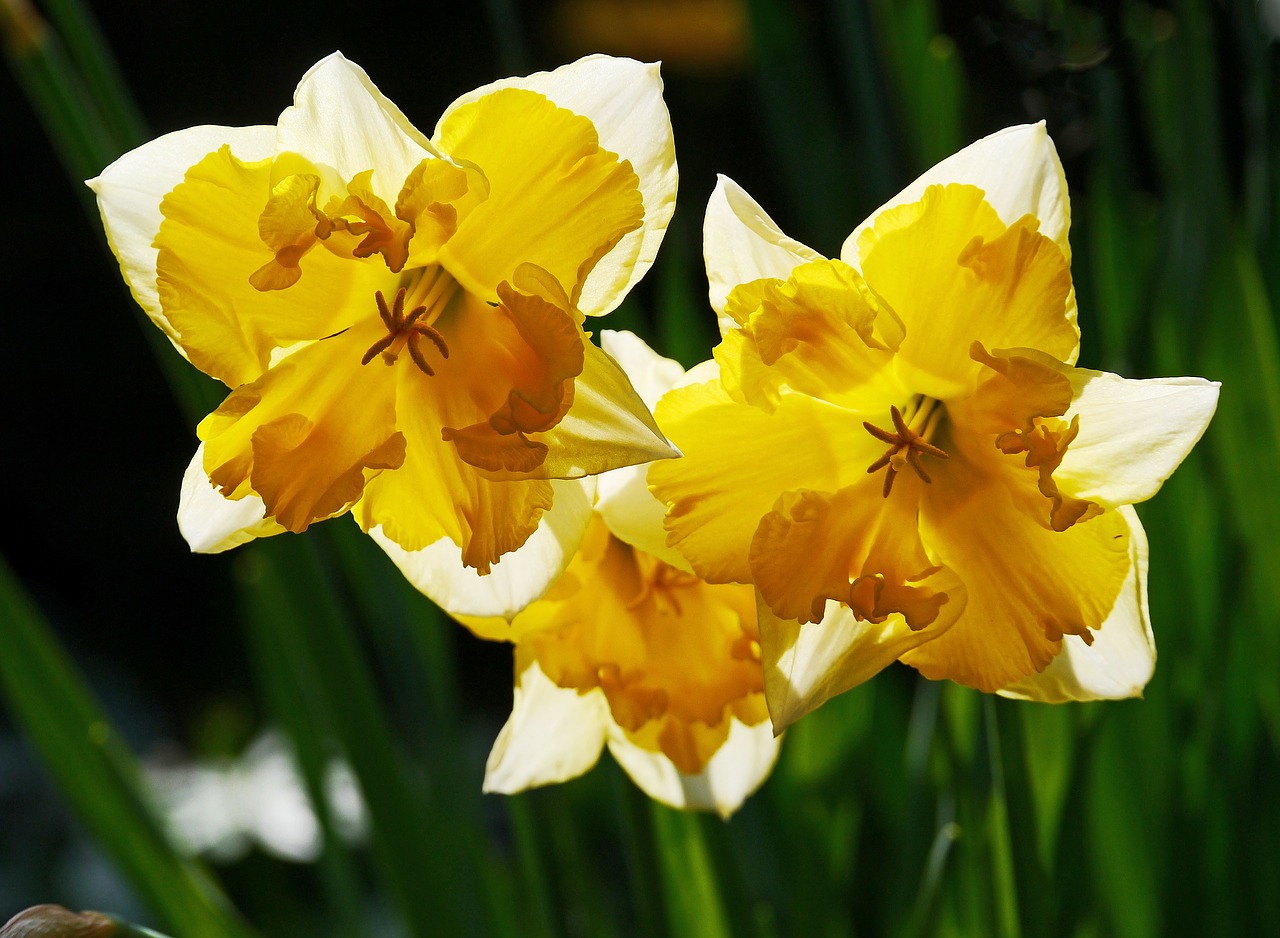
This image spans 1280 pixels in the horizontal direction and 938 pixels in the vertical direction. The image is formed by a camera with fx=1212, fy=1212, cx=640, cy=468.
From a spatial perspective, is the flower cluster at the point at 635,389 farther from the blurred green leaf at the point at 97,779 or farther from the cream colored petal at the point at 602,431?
the blurred green leaf at the point at 97,779

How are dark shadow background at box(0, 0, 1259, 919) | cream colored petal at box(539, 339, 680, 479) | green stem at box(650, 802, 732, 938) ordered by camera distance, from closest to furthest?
cream colored petal at box(539, 339, 680, 479) → green stem at box(650, 802, 732, 938) → dark shadow background at box(0, 0, 1259, 919)

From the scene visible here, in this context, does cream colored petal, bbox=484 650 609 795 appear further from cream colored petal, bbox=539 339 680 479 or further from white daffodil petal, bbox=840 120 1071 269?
white daffodil petal, bbox=840 120 1071 269

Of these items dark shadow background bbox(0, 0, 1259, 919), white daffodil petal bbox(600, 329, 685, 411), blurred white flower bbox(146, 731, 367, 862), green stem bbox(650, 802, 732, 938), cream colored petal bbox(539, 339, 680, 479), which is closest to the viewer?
cream colored petal bbox(539, 339, 680, 479)

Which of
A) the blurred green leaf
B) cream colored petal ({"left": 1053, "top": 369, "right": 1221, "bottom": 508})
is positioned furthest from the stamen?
the blurred green leaf

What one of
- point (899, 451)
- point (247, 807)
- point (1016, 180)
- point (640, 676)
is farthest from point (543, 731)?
point (247, 807)

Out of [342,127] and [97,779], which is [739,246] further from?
[97,779]

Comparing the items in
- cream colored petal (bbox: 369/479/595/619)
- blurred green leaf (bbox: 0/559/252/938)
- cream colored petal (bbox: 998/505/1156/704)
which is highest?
cream colored petal (bbox: 369/479/595/619)
